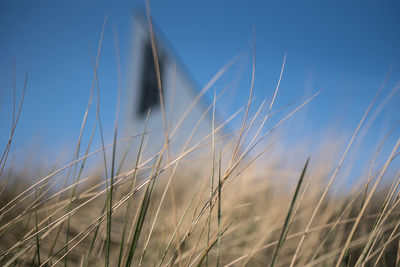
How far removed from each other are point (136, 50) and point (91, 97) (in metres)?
2.45

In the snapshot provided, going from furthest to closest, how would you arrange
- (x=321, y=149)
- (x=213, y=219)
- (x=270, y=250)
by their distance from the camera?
(x=321, y=149)
(x=213, y=219)
(x=270, y=250)

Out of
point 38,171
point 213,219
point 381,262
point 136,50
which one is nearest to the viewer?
point 381,262

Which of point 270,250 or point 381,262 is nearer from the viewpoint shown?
point 381,262

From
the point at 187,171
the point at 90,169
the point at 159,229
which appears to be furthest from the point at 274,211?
the point at 90,169

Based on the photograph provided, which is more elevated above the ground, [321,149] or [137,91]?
[137,91]

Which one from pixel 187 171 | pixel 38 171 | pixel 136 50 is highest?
pixel 136 50

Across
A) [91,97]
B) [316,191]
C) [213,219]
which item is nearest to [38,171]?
[213,219]

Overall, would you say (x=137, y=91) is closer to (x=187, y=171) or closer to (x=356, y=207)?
(x=187, y=171)

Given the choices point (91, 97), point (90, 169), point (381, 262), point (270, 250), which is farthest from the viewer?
point (90, 169)

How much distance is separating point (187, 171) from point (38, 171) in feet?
2.86

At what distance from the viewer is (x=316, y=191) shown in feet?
2.93

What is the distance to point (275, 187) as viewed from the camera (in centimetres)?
130

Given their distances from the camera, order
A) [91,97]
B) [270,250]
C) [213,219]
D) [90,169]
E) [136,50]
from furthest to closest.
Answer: [136,50] < [90,169] < [213,219] < [270,250] < [91,97]

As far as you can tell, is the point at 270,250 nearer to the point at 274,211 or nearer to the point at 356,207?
the point at 274,211
